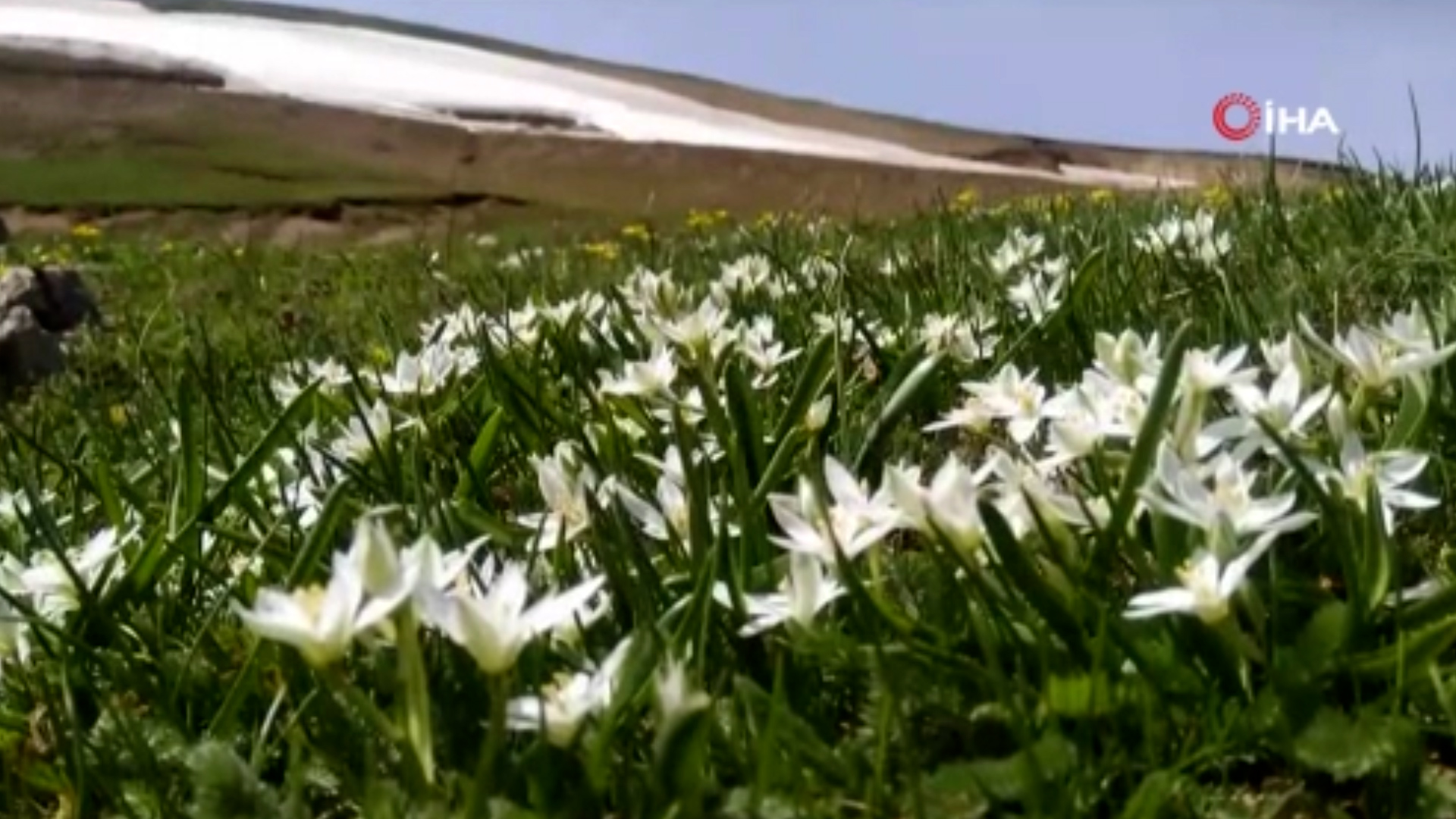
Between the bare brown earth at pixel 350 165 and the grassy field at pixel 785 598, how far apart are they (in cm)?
1178

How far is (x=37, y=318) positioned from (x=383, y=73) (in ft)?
36.5

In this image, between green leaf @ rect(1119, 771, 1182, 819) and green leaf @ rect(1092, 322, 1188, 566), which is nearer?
green leaf @ rect(1119, 771, 1182, 819)

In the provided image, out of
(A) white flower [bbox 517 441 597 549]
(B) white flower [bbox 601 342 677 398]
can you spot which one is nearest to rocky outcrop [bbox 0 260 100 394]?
(B) white flower [bbox 601 342 677 398]

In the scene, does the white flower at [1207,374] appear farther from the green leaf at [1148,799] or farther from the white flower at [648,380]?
the white flower at [648,380]

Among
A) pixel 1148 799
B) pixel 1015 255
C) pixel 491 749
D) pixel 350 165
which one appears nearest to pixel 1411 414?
pixel 1148 799

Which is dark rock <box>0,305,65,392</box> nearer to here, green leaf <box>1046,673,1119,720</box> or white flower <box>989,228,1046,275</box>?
white flower <box>989,228,1046,275</box>

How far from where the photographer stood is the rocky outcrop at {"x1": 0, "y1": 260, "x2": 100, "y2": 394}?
6.65 m

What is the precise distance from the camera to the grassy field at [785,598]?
4.43ft

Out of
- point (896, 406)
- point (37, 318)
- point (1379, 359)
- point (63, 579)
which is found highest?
point (1379, 359)

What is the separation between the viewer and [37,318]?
7.58 metres

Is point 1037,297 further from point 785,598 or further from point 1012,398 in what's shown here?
point 785,598

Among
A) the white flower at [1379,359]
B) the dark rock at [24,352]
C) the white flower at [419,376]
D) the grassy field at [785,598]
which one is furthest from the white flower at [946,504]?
the dark rock at [24,352]

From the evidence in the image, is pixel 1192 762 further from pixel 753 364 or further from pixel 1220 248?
pixel 1220 248

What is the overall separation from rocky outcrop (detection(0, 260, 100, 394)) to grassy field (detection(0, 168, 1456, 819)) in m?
4.14
